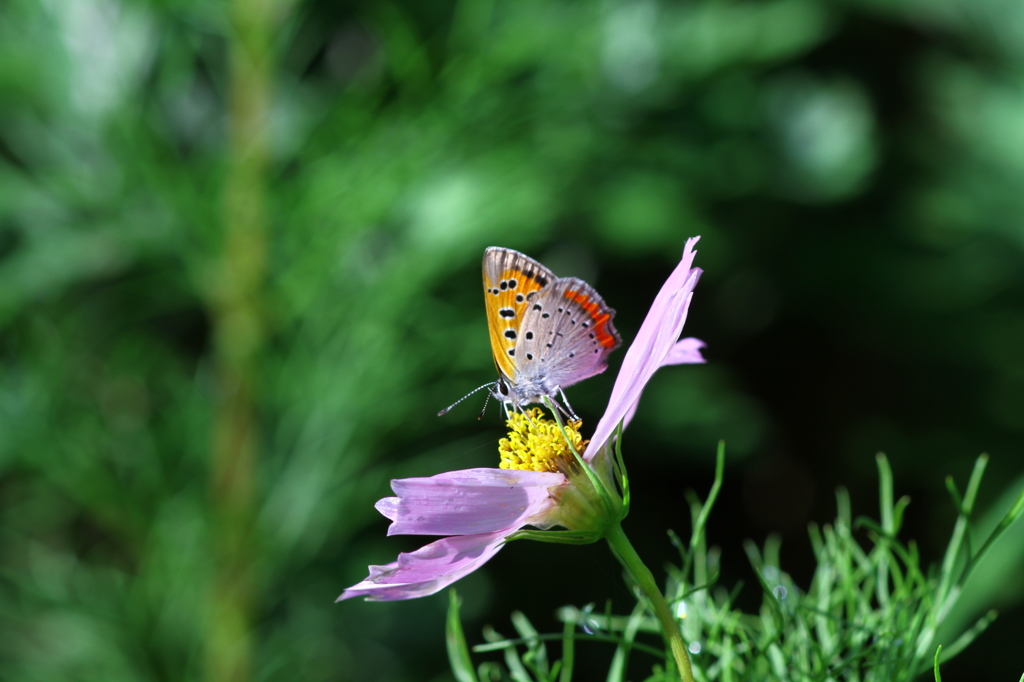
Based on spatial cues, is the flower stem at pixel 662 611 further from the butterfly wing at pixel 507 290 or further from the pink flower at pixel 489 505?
the butterfly wing at pixel 507 290

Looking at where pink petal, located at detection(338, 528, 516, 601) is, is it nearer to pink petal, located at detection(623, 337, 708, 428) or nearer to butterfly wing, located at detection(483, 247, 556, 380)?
pink petal, located at detection(623, 337, 708, 428)

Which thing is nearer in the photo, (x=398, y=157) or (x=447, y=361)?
(x=398, y=157)

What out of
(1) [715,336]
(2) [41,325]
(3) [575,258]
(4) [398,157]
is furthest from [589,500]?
(1) [715,336]

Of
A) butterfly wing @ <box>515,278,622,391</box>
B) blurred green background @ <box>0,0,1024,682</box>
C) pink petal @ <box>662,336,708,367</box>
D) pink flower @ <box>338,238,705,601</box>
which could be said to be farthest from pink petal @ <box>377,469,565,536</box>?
blurred green background @ <box>0,0,1024,682</box>

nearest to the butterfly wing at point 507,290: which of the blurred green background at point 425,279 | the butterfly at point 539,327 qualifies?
the butterfly at point 539,327

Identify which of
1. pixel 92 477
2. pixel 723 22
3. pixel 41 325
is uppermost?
pixel 723 22

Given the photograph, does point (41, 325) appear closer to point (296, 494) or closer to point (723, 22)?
point (296, 494)

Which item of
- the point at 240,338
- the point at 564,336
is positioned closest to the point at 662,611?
the point at 564,336

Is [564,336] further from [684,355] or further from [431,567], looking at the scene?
[431,567]
